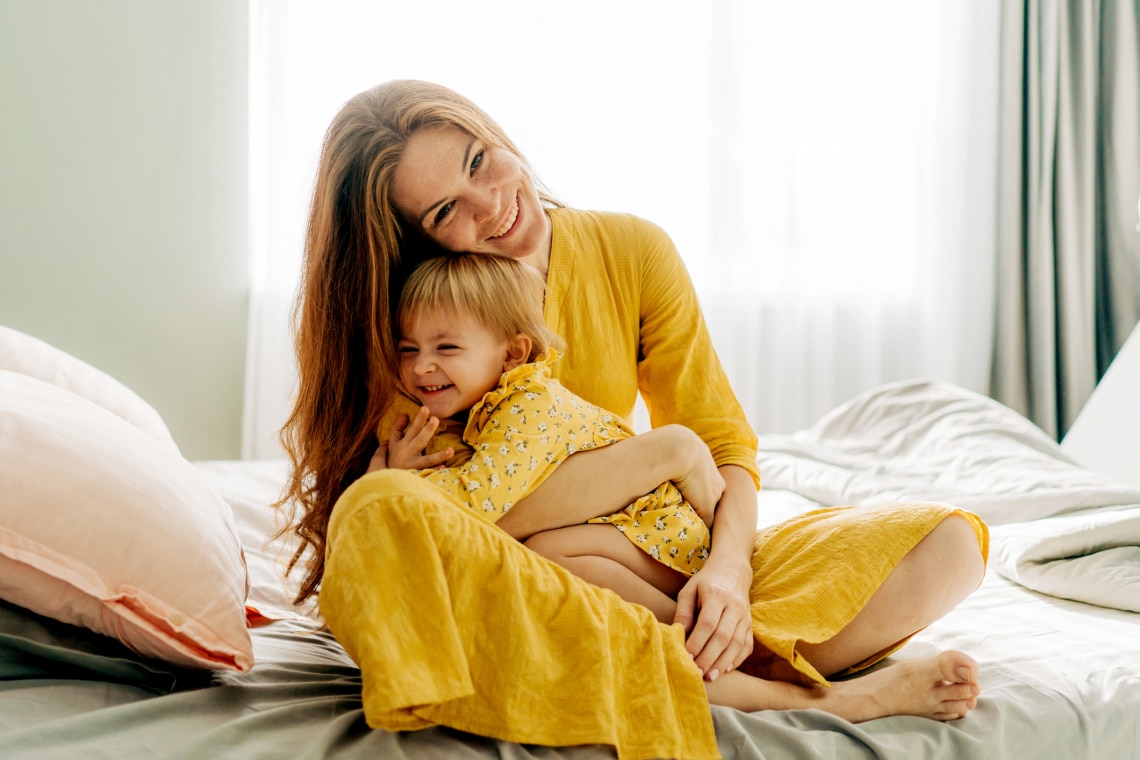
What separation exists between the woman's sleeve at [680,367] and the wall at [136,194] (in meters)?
2.05

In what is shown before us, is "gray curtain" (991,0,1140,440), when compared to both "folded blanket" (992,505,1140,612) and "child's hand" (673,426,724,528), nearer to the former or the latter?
"folded blanket" (992,505,1140,612)

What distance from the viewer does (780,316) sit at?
3371mm

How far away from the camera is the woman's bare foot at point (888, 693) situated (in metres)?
0.94

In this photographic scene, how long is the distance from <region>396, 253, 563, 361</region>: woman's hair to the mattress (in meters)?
0.43

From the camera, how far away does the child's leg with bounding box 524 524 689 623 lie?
104 cm

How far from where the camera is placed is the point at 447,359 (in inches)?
46.0

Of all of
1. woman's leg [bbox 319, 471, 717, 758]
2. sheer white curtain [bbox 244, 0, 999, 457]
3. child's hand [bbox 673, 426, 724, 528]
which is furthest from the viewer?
sheer white curtain [bbox 244, 0, 999, 457]

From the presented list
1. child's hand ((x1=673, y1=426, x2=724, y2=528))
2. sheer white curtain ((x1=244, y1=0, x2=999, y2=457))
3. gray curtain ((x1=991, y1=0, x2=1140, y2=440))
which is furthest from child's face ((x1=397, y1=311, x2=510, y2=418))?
gray curtain ((x1=991, y1=0, x2=1140, y2=440))

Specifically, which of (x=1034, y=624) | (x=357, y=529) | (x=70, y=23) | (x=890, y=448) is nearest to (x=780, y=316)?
(x=890, y=448)

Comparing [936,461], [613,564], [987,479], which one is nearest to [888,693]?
[613,564]

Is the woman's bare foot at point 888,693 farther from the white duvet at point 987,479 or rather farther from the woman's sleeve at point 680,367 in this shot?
the white duvet at point 987,479

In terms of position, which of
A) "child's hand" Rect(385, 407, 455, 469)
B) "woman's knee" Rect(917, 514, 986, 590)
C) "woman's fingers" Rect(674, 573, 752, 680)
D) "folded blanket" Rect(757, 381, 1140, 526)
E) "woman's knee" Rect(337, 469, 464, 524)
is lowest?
"folded blanket" Rect(757, 381, 1140, 526)

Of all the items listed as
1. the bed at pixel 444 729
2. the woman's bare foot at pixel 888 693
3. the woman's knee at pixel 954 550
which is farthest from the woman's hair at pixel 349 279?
the woman's knee at pixel 954 550

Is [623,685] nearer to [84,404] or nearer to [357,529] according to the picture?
[357,529]
